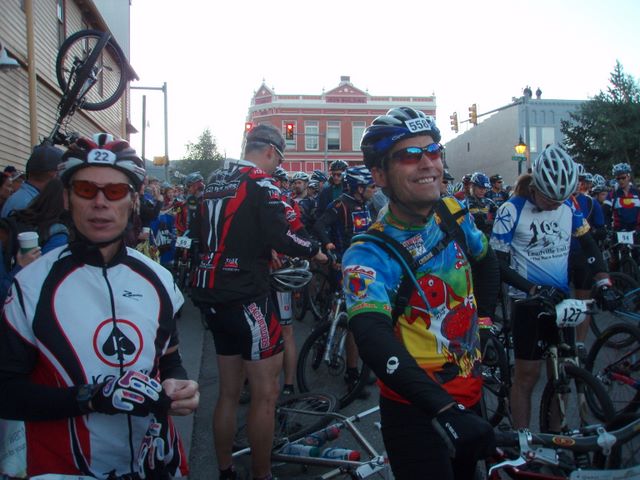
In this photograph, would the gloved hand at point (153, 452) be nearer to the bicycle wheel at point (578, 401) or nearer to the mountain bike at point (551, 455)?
the mountain bike at point (551, 455)

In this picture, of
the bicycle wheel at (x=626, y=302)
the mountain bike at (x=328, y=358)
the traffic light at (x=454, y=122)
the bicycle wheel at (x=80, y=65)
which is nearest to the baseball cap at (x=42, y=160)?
the mountain bike at (x=328, y=358)

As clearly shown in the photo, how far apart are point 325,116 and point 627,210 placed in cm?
4851

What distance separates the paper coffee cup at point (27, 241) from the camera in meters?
2.82

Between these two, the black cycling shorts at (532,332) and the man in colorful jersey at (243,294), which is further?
the black cycling shorts at (532,332)

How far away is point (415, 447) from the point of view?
2029 mm

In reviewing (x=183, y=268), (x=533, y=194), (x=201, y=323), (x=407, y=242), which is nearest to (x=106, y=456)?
(x=407, y=242)

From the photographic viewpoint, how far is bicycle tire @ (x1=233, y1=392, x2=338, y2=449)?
3.90 metres

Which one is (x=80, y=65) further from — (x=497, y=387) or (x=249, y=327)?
(x=497, y=387)

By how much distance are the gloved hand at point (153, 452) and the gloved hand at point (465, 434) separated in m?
0.94

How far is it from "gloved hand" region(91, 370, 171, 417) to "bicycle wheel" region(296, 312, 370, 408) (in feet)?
12.0

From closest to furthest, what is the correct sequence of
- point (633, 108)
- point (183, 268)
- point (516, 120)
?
1. point (183, 268)
2. point (633, 108)
3. point (516, 120)

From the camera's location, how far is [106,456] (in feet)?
5.84

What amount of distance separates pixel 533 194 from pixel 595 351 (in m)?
1.72

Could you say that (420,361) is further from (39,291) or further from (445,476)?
A: (39,291)
